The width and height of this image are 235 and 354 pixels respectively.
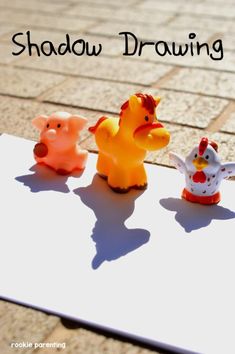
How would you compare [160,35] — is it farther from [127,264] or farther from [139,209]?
[127,264]

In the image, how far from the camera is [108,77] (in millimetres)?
2523

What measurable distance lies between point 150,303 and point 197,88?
1384mm

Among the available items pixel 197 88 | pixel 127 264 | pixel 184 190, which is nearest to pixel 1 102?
pixel 197 88

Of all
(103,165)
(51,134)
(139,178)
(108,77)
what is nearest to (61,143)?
(51,134)

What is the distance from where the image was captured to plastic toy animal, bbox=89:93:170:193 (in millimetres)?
1441

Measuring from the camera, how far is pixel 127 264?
1.32m

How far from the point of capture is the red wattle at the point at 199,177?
151 centimetres

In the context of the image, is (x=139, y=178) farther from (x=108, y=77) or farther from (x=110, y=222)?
(x=108, y=77)

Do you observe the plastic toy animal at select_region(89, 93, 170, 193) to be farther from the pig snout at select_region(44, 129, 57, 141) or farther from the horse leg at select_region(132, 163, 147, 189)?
the pig snout at select_region(44, 129, 57, 141)

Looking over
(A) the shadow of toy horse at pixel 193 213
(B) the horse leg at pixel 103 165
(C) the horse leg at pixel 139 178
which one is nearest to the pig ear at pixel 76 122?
(B) the horse leg at pixel 103 165

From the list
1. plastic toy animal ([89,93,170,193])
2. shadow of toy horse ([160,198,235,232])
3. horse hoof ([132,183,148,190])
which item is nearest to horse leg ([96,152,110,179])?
plastic toy animal ([89,93,170,193])

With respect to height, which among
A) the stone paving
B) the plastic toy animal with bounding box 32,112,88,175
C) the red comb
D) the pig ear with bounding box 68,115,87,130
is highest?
the red comb

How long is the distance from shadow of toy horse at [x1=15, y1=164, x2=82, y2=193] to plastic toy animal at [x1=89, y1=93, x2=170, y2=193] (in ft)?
0.41

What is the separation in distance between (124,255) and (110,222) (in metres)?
0.16
